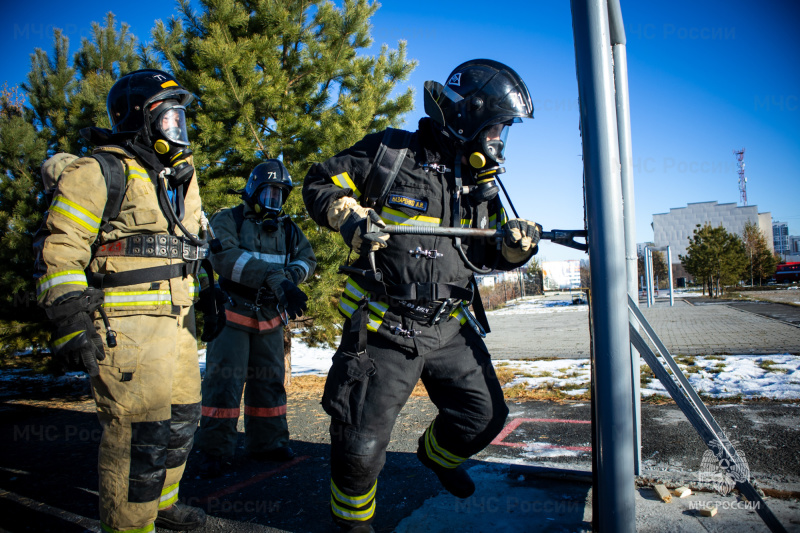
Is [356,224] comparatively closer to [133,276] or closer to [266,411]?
[133,276]

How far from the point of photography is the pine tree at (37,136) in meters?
5.95

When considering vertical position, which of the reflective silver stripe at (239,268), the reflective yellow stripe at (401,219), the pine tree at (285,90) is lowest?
the reflective silver stripe at (239,268)

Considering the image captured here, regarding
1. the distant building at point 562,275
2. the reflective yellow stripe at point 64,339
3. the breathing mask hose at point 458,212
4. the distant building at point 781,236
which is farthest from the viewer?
the distant building at point 781,236

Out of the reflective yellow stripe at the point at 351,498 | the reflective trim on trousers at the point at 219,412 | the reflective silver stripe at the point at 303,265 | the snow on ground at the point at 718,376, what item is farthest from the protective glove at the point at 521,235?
the snow on ground at the point at 718,376

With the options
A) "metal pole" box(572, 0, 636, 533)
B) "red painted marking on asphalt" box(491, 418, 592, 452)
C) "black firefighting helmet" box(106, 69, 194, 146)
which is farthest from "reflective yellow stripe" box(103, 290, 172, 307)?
"red painted marking on asphalt" box(491, 418, 592, 452)

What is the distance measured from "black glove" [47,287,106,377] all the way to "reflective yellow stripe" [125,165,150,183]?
2.15 ft

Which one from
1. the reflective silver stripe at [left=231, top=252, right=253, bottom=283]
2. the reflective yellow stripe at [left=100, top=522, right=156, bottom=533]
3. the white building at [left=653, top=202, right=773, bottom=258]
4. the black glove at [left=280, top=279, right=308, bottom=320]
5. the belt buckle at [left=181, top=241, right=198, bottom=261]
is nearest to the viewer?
the reflective yellow stripe at [left=100, top=522, right=156, bottom=533]

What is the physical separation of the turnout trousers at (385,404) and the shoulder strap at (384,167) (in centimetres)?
69

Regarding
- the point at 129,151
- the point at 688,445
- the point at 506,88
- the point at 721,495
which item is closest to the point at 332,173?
the point at 506,88

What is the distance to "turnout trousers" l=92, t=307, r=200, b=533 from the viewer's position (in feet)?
7.30

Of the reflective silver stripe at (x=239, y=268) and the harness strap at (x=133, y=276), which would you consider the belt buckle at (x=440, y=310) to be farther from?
the reflective silver stripe at (x=239, y=268)

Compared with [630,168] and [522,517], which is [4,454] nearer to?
[522,517]

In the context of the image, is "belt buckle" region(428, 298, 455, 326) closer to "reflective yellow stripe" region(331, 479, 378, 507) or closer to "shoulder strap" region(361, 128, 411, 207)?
"shoulder strap" region(361, 128, 411, 207)

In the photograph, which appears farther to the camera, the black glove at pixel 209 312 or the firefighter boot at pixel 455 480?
the black glove at pixel 209 312
